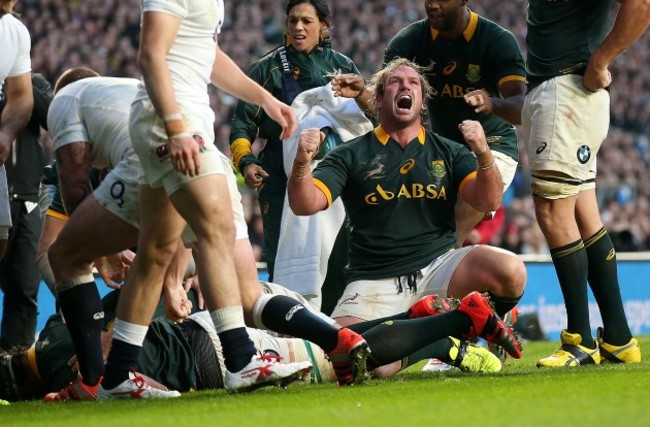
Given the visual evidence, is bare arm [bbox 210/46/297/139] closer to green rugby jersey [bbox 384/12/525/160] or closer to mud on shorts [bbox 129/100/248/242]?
mud on shorts [bbox 129/100/248/242]

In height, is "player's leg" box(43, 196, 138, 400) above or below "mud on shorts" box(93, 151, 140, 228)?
below

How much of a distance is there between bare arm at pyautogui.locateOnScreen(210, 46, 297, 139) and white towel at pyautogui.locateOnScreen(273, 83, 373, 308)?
6.65 ft

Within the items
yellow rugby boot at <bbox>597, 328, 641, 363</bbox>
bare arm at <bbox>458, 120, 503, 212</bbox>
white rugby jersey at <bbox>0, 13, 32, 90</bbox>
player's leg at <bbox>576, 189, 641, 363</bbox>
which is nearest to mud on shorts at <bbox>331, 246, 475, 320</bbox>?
bare arm at <bbox>458, 120, 503, 212</bbox>

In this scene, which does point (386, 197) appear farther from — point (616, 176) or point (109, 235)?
point (616, 176)

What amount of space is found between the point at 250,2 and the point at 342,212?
16.8m

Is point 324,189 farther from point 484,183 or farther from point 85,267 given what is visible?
point 85,267

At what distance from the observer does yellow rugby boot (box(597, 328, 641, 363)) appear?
22.7ft

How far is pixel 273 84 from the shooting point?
28.3 ft

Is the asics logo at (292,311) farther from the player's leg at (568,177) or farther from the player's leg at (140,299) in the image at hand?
the player's leg at (568,177)

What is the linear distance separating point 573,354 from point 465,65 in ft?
6.75

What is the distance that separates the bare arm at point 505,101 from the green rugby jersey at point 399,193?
28 cm

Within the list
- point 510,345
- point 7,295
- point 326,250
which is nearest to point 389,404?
point 510,345

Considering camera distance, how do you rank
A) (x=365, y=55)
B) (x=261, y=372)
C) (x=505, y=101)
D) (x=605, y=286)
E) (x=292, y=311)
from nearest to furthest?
(x=261, y=372) → (x=292, y=311) → (x=605, y=286) → (x=505, y=101) → (x=365, y=55)

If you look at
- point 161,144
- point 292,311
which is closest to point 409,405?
point 292,311
